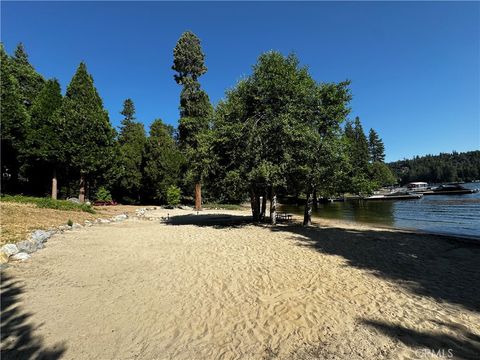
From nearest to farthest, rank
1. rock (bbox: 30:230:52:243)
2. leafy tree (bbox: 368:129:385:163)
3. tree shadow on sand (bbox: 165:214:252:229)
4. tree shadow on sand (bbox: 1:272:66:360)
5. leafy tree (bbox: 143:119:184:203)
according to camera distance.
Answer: tree shadow on sand (bbox: 1:272:66:360)
rock (bbox: 30:230:52:243)
tree shadow on sand (bbox: 165:214:252:229)
leafy tree (bbox: 143:119:184:203)
leafy tree (bbox: 368:129:385:163)

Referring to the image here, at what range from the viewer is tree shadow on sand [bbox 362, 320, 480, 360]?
4.76 metres

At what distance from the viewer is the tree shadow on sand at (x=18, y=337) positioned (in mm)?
4938

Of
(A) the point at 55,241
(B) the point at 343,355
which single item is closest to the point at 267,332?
(B) the point at 343,355

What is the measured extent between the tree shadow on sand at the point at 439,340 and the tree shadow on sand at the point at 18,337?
6108mm

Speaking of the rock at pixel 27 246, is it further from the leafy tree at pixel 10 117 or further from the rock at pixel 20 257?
the leafy tree at pixel 10 117

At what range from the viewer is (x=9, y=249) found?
1044cm

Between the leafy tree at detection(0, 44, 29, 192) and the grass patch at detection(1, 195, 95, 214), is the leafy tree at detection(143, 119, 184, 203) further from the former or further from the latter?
the grass patch at detection(1, 195, 95, 214)

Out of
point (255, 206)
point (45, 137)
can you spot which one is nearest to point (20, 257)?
point (255, 206)

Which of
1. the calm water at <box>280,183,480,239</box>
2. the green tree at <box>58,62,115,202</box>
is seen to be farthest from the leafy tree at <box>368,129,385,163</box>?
the green tree at <box>58,62,115,202</box>

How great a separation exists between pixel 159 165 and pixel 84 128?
1279cm

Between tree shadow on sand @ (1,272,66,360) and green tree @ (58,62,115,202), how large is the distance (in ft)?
81.1

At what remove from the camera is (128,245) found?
13352 millimetres

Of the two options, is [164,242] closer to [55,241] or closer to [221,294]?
[55,241]

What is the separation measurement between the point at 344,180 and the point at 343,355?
1659 centimetres
